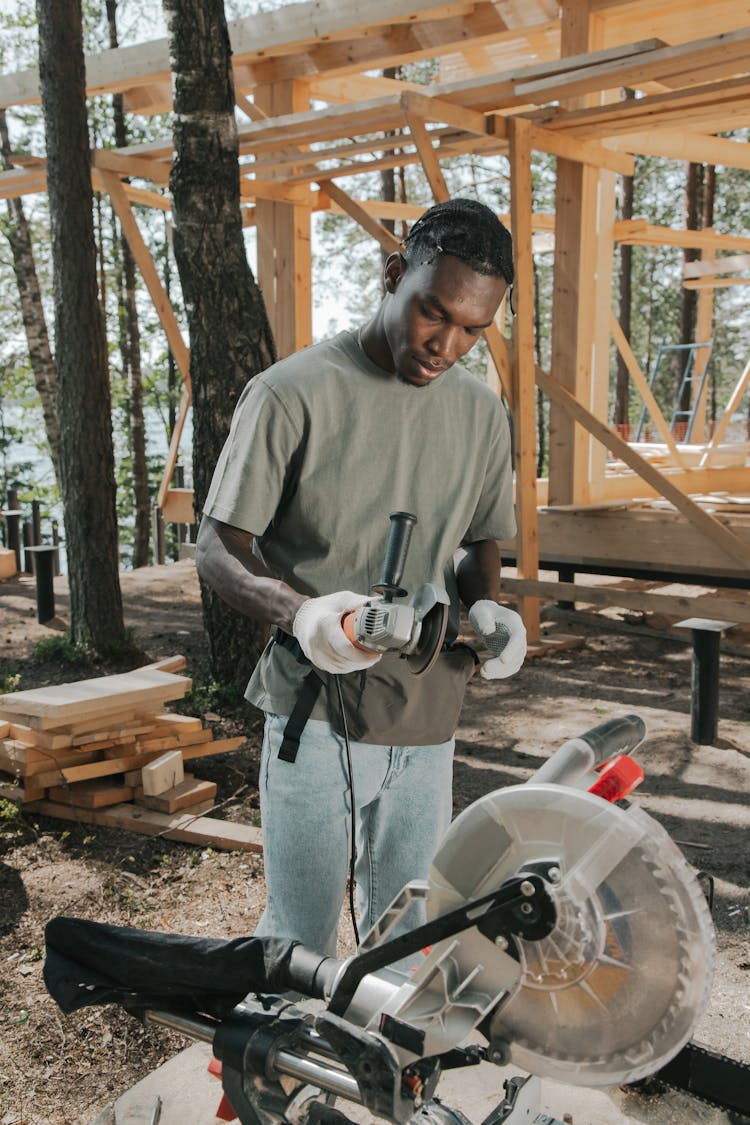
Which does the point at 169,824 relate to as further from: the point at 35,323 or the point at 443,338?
the point at 35,323

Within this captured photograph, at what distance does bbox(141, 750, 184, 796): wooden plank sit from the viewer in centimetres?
457

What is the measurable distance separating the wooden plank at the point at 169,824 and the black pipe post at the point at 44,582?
421cm

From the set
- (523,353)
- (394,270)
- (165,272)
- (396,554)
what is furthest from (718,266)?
(165,272)

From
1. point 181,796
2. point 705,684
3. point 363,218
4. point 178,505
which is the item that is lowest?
point 181,796

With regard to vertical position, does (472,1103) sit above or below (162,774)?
below

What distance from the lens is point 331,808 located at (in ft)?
6.11

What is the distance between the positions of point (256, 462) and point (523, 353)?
223 inches

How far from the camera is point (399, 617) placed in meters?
1.48

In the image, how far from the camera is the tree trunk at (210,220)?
5.43 m

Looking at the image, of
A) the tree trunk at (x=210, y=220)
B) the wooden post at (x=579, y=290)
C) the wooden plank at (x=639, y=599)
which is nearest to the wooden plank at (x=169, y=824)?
the tree trunk at (x=210, y=220)

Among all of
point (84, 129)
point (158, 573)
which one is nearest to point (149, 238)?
point (158, 573)

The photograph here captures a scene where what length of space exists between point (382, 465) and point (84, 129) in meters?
6.51

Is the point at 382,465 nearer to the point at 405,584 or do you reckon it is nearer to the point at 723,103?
the point at 405,584

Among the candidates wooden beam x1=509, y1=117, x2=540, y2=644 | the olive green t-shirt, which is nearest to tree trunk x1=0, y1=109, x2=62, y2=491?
wooden beam x1=509, y1=117, x2=540, y2=644
